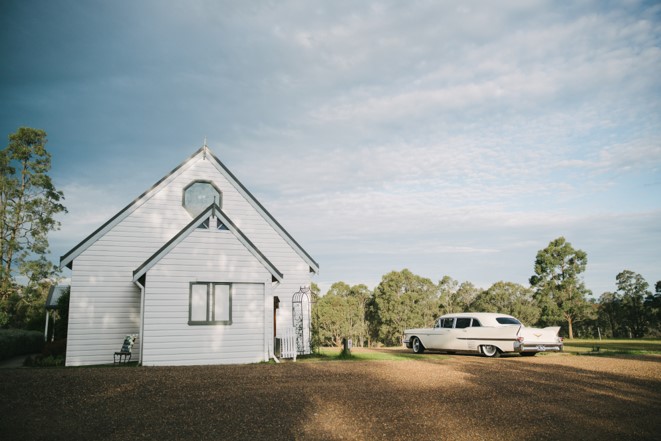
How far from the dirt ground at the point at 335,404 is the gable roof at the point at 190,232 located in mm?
3714

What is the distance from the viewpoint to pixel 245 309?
51.1 feet

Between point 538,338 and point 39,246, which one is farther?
point 39,246

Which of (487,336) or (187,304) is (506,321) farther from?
(187,304)

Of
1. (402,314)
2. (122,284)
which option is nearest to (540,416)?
(122,284)

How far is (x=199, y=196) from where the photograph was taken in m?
19.2

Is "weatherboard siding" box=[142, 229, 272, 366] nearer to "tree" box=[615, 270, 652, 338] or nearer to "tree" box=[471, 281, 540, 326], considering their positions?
"tree" box=[471, 281, 540, 326]

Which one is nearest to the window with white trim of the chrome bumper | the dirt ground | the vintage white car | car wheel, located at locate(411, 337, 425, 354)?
the dirt ground

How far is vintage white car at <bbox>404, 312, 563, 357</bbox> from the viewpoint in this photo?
15750mm

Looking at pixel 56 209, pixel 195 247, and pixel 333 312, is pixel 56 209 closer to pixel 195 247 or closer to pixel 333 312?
pixel 195 247

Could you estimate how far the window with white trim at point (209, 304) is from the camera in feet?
49.3

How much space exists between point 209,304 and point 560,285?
42696mm

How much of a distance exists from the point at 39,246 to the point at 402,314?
41.1 m

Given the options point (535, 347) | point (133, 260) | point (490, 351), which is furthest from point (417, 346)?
point (133, 260)

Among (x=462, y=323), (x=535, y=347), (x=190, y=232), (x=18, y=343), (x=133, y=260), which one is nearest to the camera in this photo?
(x=190, y=232)
